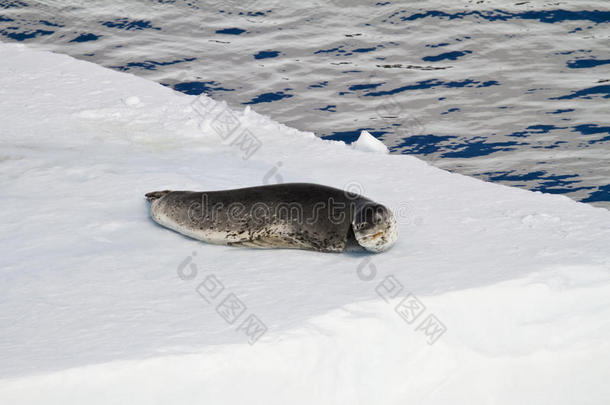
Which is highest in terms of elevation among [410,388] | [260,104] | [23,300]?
[23,300]

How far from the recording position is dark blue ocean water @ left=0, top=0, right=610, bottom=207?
8.19 metres

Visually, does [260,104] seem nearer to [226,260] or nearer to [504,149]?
[504,149]

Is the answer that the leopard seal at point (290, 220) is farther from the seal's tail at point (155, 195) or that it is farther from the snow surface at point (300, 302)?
the seal's tail at point (155, 195)

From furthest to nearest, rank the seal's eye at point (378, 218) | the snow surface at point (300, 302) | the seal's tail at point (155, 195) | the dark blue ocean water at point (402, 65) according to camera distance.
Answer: the dark blue ocean water at point (402, 65)
the seal's tail at point (155, 195)
the seal's eye at point (378, 218)
the snow surface at point (300, 302)

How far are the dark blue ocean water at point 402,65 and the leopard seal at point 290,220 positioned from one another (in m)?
3.64

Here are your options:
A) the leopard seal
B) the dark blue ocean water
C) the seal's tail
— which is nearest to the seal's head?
the leopard seal

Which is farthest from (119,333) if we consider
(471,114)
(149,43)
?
(149,43)

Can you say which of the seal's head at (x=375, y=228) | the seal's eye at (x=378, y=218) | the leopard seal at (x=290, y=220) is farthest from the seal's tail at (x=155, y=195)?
the seal's eye at (x=378, y=218)

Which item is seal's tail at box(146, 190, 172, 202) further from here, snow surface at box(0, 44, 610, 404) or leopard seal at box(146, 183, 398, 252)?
leopard seal at box(146, 183, 398, 252)

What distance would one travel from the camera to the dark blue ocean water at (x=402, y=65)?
819 centimetres

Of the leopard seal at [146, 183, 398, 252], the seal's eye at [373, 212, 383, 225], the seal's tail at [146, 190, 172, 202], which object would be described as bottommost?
the seal's tail at [146, 190, 172, 202]

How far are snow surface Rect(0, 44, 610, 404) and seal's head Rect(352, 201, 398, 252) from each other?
0.08 m

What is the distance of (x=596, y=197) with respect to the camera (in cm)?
705

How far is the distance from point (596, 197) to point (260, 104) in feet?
14.6
